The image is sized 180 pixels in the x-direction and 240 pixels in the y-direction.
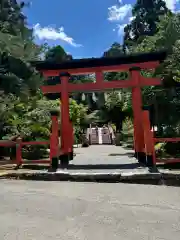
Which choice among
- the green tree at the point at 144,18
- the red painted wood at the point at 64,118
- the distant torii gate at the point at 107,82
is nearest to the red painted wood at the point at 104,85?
the distant torii gate at the point at 107,82

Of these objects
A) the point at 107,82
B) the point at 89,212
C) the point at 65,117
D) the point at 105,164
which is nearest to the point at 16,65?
the point at 65,117

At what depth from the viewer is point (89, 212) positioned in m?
4.68

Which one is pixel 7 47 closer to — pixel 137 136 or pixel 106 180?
pixel 137 136

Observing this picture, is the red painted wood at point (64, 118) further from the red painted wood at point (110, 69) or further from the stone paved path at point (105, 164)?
the stone paved path at point (105, 164)

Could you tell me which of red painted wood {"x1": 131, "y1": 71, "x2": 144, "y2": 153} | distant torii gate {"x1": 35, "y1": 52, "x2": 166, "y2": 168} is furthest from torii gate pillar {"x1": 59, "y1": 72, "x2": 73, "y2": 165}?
red painted wood {"x1": 131, "y1": 71, "x2": 144, "y2": 153}

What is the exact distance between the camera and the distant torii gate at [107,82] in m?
10.2

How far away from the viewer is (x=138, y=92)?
10188 mm

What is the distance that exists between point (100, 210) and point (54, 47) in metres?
47.6

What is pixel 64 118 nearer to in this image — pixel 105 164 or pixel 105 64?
pixel 105 164

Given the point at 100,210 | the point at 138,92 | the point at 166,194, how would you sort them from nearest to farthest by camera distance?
the point at 100,210, the point at 166,194, the point at 138,92

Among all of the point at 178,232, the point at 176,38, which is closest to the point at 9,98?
the point at 176,38

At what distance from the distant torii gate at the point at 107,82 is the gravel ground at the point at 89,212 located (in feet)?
12.2

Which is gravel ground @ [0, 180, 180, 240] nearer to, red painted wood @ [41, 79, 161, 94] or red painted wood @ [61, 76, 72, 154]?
red painted wood @ [61, 76, 72, 154]

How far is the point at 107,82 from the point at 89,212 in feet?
21.6
